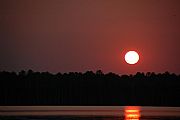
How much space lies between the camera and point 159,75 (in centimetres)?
18775

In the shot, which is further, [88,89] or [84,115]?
[88,89]

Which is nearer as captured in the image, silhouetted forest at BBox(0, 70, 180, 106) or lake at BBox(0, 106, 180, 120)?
lake at BBox(0, 106, 180, 120)

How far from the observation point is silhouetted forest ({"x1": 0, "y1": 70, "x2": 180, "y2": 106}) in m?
173

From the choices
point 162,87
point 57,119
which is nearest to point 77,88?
point 162,87

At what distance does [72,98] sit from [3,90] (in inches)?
914

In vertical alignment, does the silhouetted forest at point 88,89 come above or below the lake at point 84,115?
above

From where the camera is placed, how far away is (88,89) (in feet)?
621

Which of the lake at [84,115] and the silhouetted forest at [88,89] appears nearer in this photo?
the lake at [84,115]

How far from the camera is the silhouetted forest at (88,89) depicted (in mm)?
172750

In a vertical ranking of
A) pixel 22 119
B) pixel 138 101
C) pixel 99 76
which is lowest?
pixel 22 119

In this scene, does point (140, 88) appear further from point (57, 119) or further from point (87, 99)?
point (57, 119)

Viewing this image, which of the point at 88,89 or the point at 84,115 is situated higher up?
the point at 88,89

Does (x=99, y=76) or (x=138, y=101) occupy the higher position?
(x=99, y=76)

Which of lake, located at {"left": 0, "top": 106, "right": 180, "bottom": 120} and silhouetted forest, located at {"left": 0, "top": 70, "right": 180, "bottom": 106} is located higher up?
silhouetted forest, located at {"left": 0, "top": 70, "right": 180, "bottom": 106}
